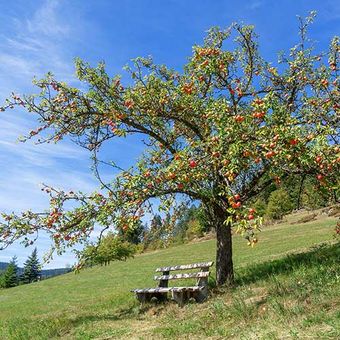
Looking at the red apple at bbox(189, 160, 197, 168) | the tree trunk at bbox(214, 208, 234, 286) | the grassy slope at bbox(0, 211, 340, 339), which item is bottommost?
the grassy slope at bbox(0, 211, 340, 339)

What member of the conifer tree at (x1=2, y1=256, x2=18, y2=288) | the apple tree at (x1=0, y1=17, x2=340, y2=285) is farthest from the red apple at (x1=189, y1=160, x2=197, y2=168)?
the conifer tree at (x1=2, y1=256, x2=18, y2=288)

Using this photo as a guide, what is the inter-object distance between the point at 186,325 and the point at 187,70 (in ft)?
30.5

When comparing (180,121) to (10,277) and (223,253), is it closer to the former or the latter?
(223,253)

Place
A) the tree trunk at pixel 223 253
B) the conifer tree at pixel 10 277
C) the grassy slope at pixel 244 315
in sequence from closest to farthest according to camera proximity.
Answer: the grassy slope at pixel 244 315, the tree trunk at pixel 223 253, the conifer tree at pixel 10 277

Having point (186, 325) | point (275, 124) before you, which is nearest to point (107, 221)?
point (186, 325)

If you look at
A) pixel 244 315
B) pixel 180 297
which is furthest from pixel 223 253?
pixel 244 315

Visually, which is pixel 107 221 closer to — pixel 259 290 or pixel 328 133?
pixel 259 290

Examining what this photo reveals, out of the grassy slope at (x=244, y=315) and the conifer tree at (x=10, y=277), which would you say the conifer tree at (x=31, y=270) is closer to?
the conifer tree at (x=10, y=277)

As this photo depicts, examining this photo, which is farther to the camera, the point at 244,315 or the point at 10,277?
the point at 10,277

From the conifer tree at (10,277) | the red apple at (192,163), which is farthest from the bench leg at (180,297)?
the conifer tree at (10,277)

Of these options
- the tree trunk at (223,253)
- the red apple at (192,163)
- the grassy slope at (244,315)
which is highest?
the red apple at (192,163)

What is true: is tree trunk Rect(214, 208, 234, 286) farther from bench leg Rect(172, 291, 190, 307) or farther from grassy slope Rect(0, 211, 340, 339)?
bench leg Rect(172, 291, 190, 307)

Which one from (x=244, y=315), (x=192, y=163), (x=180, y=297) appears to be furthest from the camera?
(x=180, y=297)

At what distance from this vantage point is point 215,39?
590 inches
